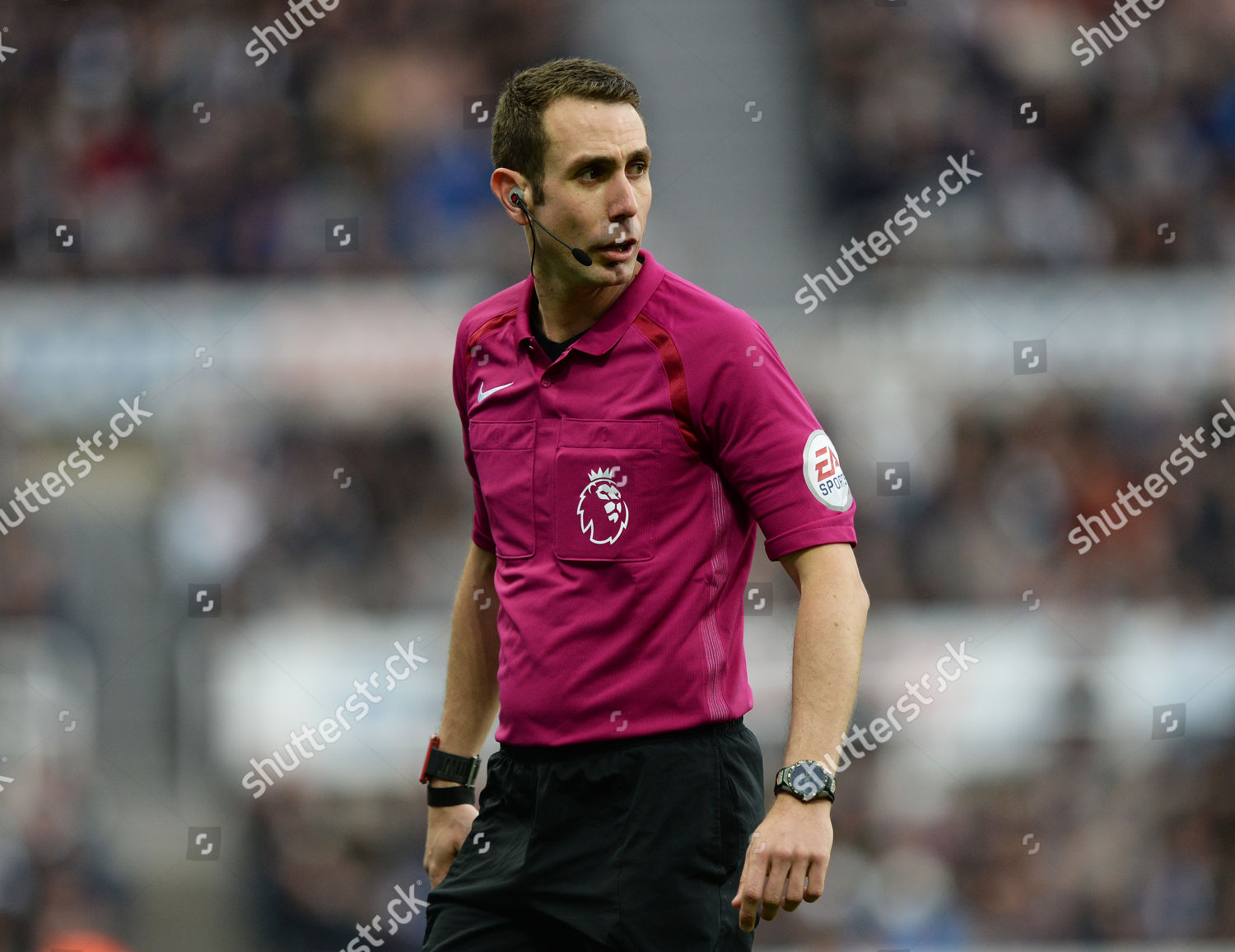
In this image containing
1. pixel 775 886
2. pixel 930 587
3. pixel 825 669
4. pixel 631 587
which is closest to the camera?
pixel 775 886

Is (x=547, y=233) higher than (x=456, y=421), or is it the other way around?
(x=547, y=233)

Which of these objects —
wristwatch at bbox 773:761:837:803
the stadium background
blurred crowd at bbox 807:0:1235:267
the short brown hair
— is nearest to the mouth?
the short brown hair

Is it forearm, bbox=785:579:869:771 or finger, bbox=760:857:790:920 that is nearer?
finger, bbox=760:857:790:920

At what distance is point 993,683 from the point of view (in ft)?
26.2

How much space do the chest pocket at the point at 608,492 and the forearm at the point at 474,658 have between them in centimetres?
49

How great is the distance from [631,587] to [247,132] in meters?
7.77

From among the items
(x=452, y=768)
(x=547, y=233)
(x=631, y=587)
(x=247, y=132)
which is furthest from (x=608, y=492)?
(x=247, y=132)

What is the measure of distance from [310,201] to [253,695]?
3.16 metres

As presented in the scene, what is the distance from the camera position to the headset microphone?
2684 millimetres

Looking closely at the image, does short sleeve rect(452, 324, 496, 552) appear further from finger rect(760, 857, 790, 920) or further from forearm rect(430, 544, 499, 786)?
finger rect(760, 857, 790, 920)

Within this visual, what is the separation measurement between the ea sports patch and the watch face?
423 millimetres

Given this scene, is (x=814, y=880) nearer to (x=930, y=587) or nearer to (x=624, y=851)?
(x=624, y=851)

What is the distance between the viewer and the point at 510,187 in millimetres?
2857

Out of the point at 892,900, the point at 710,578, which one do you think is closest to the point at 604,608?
the point at 710,578
